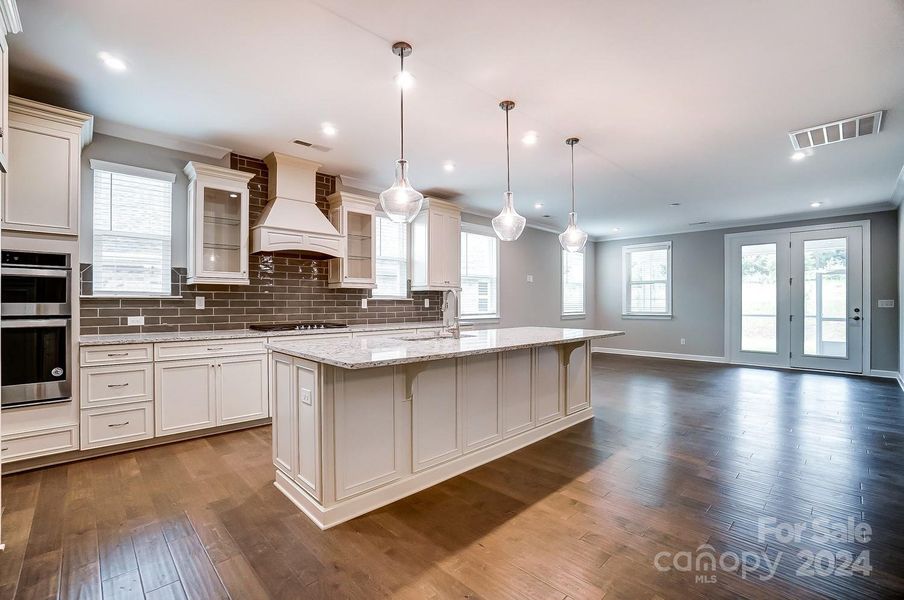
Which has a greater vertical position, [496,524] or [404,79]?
[404,79]

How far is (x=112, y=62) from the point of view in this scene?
8.55 feet

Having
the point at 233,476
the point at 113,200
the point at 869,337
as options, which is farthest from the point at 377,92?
the point at 869,337

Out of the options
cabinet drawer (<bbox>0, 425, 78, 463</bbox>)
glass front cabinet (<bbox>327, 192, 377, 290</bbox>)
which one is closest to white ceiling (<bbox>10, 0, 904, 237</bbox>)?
glass front cabinet (<bbox>327, 192, 377, 290</bbox>)

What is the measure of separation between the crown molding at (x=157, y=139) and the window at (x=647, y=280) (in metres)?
7.89

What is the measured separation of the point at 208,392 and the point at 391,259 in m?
2.71

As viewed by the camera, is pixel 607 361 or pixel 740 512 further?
pixel 607 361

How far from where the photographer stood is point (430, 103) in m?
3.09

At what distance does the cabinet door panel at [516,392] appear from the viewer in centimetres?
327

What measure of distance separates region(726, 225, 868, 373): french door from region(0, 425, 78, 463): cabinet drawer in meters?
9.12

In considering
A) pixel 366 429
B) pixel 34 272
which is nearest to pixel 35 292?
pixel 34 272

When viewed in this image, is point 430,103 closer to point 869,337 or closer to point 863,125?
point 863,125

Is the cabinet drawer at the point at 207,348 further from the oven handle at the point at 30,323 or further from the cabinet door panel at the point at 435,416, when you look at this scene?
the cabinet door panel at the point at 435,416

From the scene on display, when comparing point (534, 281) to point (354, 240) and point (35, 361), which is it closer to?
point (354, 240)

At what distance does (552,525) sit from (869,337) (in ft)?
23.5
